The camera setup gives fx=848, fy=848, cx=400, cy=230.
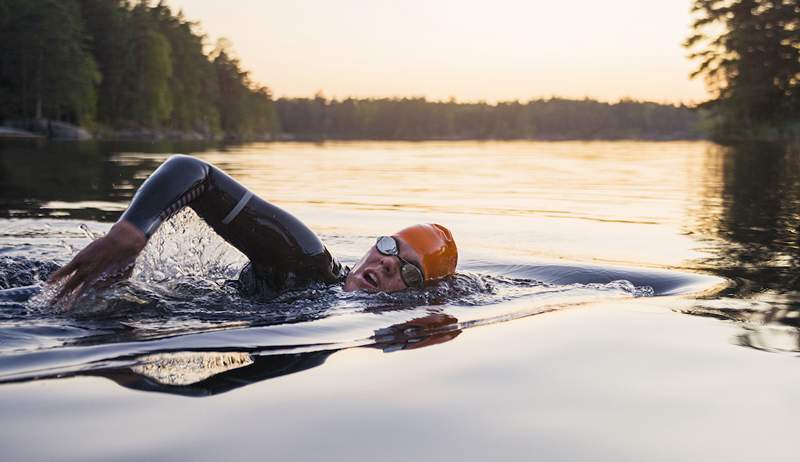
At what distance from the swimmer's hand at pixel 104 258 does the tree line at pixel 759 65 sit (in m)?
55.0

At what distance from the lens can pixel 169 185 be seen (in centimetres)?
448

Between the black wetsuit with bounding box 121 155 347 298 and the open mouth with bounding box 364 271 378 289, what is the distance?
247mm

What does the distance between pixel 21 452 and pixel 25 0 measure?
76.2 m

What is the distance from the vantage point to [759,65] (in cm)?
5497

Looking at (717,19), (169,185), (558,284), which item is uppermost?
(717,19)

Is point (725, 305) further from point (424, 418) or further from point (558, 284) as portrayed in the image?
point (424, 418)

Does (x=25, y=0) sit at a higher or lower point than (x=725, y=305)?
higher

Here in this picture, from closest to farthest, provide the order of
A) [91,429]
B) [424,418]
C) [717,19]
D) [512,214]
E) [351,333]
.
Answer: [91,429], [424,418], [351,333], [512,214], [717,19]

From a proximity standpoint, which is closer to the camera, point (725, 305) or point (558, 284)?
point (725, 305)

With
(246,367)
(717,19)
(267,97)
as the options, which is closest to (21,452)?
(246,367)

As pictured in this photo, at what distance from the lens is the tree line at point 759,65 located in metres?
53.6

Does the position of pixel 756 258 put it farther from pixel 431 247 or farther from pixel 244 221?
pixel 244 221

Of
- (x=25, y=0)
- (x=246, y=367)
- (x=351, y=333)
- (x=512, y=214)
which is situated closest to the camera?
(x=246, y=367)

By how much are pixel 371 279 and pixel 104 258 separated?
182 cm
